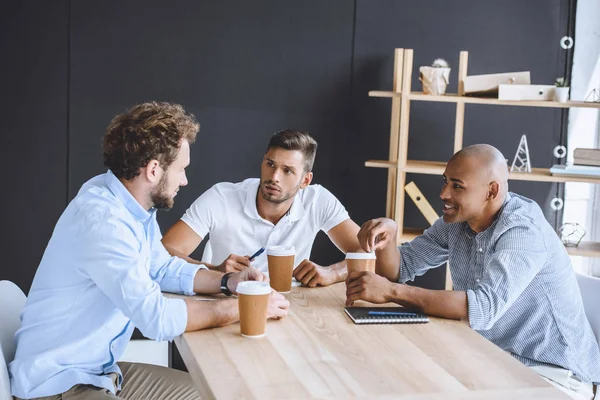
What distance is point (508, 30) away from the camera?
4.52 m

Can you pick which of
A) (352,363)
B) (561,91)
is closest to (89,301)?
(352,363)

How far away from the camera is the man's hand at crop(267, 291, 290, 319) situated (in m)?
2.12

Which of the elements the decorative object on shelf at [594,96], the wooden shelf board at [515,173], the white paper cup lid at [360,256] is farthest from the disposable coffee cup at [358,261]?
the decorative object on shelf at [594,96]

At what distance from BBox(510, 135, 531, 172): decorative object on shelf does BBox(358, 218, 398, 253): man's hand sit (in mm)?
1760

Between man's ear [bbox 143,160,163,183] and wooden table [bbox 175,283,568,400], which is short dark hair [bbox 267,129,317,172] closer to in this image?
man's ear [bbox 143,160,163,183]

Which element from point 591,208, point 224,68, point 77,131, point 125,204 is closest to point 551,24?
point 591,208

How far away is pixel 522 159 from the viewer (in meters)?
4.47

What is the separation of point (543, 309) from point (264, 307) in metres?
1.00

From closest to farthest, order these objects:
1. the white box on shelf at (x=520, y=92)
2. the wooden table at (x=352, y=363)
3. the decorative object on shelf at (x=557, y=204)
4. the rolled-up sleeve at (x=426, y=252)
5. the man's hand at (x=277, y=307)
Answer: the wooden table at (x=352, y=363) < the man's hand at (x=277, y=307) < the rolled-up sleeve at (x=426, y=252) < the white box on shelf at (x=520, y=92) < the decorative object on shelf at (x=557, y=204)

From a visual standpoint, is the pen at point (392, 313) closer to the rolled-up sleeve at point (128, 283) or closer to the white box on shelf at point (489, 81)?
the rolled-up sleeve at point (128, 283)

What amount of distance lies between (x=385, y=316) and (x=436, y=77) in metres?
2.24

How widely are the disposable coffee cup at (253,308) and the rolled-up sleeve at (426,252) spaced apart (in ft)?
2.93

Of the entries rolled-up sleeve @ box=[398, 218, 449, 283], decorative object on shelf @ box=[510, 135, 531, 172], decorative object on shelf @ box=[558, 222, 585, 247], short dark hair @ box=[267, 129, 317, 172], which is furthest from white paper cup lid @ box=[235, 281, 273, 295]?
decorative object on shelf @ box=[558, 222, 585, 247]

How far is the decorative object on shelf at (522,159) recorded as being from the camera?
13.8ft
